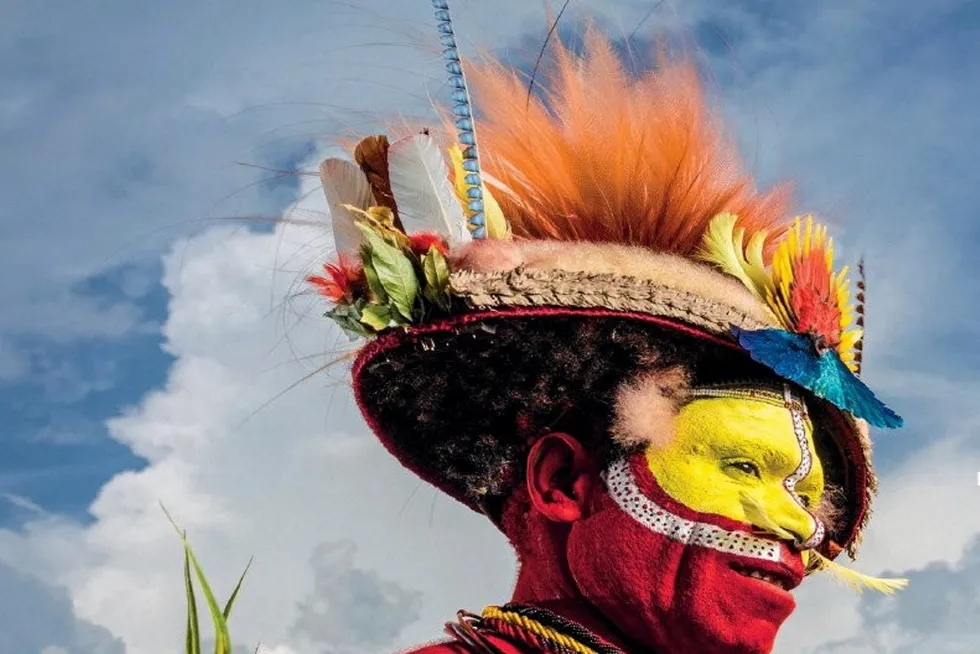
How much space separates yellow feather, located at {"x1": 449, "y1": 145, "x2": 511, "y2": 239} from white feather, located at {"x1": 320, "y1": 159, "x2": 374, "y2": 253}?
31 centimetres

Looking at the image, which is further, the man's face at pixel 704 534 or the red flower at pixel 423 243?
the red flower at pixel 423 243

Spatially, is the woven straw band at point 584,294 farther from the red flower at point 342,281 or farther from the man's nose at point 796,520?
the man's nose at point 796,520

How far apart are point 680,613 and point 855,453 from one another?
3.21ft

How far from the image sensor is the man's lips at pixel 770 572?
407 centimetres

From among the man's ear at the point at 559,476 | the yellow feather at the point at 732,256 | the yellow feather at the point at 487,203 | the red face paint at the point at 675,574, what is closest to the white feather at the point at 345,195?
the yellow feather at the point at 487,203

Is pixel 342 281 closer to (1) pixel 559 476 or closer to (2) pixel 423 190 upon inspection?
(2) pixel 423 190

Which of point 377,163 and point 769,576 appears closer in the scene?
point 769,576

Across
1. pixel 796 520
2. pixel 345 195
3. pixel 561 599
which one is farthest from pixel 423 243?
pixel 796 520

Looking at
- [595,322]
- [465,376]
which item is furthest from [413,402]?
[595,322]

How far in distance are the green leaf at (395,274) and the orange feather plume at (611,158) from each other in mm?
622

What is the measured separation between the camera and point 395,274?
406 cm

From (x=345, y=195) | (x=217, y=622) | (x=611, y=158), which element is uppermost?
(x=611, y=158)

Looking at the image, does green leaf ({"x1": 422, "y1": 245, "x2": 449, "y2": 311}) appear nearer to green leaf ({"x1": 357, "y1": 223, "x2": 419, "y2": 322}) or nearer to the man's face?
green leaf ({"x1": 357, "y1": 223, "x2": 419, "y2": 322})

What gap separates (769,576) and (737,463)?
36 centimetres
